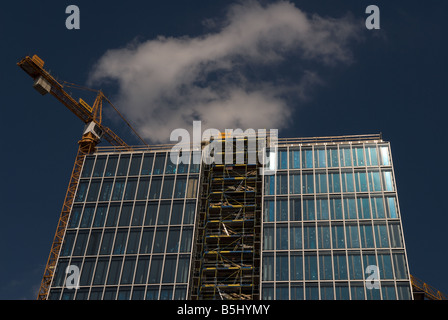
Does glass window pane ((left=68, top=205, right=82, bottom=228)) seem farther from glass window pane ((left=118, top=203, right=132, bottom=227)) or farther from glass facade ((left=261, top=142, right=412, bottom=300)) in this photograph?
glass facade ((left=261, top=142, right=412, bottom=300))

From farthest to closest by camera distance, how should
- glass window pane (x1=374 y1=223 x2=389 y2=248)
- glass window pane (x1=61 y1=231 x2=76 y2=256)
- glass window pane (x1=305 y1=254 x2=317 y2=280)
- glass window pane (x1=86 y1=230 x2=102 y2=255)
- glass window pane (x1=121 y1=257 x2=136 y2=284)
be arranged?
glass window pane (x1=61 y1=231 x2=76 y2=256) → glass window pane (x1=86 y1=230 x2=102 y2=255) → glass window pane (x1=121 y1=257 x2=136 y2=284) → glass window pane (x1=374 y1=223 x2=389 y2=248) → glass window pane (x1=305 y1=254 x2=317 y2=280)

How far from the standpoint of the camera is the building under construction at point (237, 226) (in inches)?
3118

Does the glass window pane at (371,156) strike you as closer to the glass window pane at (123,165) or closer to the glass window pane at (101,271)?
the glass window pane at (123,165)

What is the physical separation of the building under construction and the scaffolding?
0.62 feet

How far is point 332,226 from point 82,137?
54.3 meters

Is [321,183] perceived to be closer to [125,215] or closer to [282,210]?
[282,210]

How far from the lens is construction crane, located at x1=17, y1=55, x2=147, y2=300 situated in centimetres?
9606

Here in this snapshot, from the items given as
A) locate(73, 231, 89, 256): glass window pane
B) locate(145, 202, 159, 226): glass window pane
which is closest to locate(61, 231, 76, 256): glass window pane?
locate(73, 231, 89, 256): glass window pane

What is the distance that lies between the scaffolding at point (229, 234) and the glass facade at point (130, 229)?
3688mm

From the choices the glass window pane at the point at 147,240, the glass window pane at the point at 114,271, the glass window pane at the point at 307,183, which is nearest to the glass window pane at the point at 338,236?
the glass window pane at the point at 307,183
